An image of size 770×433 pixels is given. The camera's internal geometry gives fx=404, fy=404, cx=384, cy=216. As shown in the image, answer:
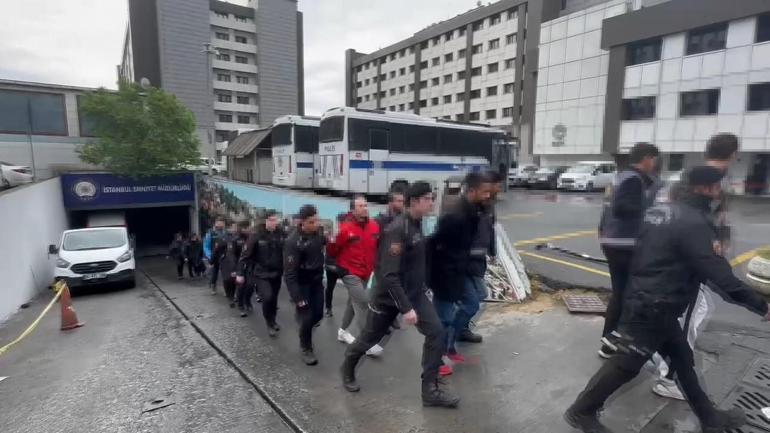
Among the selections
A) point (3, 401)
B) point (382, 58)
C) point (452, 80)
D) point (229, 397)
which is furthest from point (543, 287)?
point (382, 58)

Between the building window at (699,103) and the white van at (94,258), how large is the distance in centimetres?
3106

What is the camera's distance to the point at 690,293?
2711 millimetres

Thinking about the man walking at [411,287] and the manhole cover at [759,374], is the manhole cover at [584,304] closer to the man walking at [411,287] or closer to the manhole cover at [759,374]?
the manhole cover at [759,374]

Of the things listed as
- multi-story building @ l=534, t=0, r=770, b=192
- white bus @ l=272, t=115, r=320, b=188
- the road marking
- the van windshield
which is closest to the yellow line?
the road marking

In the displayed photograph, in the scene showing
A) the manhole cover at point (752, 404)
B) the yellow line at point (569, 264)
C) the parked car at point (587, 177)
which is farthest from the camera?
the parked car at point (587, 177)

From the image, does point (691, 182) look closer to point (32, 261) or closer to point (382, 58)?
point (32, 261)

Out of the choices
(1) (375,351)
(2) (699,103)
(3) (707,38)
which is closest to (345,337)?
(1) (375,351)

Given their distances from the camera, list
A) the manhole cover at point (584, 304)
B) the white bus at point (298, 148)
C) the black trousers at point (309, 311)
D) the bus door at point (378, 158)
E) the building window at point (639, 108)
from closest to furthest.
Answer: the black trousers at point (309, 311) < the manhole cover at point (584, 304) < the bus door at point (378, 158) < the white bus at point (298, 148) < the building window at point (639, 108)

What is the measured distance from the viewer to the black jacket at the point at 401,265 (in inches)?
130

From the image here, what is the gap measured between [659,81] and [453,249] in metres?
30.6

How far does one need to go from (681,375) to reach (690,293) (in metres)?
0.67

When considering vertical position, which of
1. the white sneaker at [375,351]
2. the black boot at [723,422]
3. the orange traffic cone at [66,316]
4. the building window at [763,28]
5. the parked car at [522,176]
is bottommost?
the orange traffic cone at [66,316]

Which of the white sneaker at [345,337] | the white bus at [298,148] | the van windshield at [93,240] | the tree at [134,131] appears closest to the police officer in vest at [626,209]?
the white sneaker at [345,337]

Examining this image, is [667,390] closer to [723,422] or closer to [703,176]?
[723,422]
